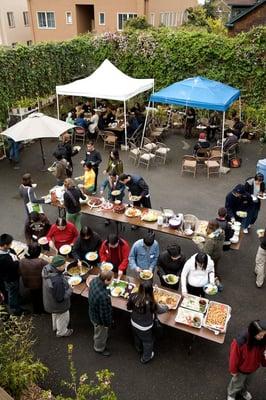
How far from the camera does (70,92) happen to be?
48.1 ft

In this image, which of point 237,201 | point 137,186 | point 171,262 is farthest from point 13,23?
point 171,262

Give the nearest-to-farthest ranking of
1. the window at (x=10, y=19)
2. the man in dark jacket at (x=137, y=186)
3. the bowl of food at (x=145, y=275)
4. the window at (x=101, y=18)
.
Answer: the bowl of food at (x=145, y=275) → the man in dark jacket at (x=137, y=186) → the window at (x=101, y=18) → the window at (x=10, y=19)

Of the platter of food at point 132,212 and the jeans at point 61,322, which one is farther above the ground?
the platter of food at point 132,212

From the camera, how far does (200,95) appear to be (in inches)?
508

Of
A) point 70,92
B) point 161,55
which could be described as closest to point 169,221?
point 70,92

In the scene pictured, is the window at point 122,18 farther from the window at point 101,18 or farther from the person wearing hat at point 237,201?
the person wearing hat at point 237,201

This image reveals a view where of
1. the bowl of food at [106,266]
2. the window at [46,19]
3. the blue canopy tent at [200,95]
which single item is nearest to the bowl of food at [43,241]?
the bowl of food at [106,266]

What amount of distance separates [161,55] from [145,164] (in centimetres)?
775

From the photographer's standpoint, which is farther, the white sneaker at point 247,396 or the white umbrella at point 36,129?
the white umbrella at point 36,129

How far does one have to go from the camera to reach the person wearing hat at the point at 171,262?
6.13 meters

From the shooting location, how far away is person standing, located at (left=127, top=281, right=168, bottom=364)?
5155 mm

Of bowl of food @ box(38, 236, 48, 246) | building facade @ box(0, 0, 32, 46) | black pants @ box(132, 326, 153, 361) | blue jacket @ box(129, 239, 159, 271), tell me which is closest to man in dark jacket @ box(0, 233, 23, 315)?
bowl of food @ box(38, 236, 48, 246)

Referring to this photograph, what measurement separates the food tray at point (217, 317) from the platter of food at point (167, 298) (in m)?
0.55

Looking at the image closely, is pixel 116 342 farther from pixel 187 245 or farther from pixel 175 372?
pixel 187 245
